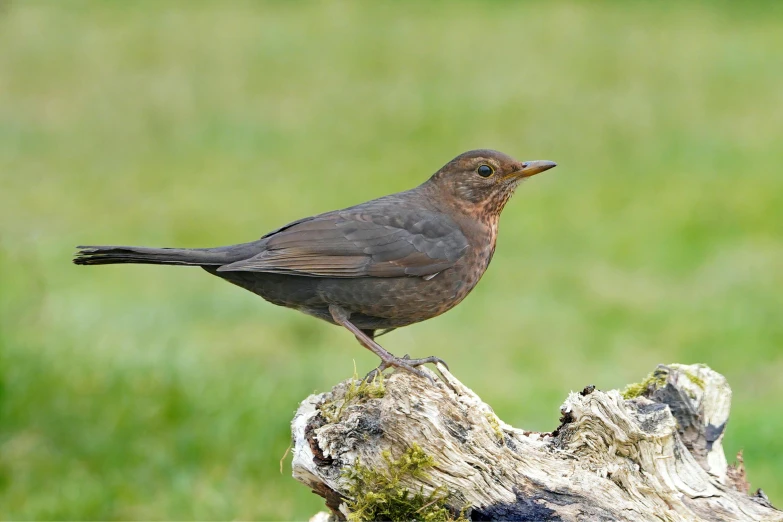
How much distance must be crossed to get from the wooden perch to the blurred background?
3.00 metres

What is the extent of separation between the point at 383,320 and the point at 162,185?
1305 cm

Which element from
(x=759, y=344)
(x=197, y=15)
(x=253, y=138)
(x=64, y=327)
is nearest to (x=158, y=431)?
(x=64, y=327)

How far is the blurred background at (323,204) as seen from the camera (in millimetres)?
7512

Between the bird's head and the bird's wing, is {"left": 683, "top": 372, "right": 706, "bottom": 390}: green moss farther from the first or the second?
the bird's head

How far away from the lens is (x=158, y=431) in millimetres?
7461

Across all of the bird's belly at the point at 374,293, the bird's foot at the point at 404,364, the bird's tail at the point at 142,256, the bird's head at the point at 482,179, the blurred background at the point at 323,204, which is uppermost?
the blurred background at the point at 323,204

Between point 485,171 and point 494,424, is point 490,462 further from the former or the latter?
point 485,171

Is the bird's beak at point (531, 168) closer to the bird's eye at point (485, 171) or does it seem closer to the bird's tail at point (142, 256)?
the bird's eye at point (485, 171)

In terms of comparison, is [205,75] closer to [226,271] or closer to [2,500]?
[2,500]

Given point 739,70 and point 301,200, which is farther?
point 739,70

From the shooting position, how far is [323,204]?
1567cm

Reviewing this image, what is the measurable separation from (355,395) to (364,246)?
1.02 metres

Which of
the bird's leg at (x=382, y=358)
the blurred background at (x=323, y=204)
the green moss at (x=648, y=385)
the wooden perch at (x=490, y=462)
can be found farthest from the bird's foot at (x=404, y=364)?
the blurred background at (x=323, y=204)

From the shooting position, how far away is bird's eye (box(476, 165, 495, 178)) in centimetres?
530
